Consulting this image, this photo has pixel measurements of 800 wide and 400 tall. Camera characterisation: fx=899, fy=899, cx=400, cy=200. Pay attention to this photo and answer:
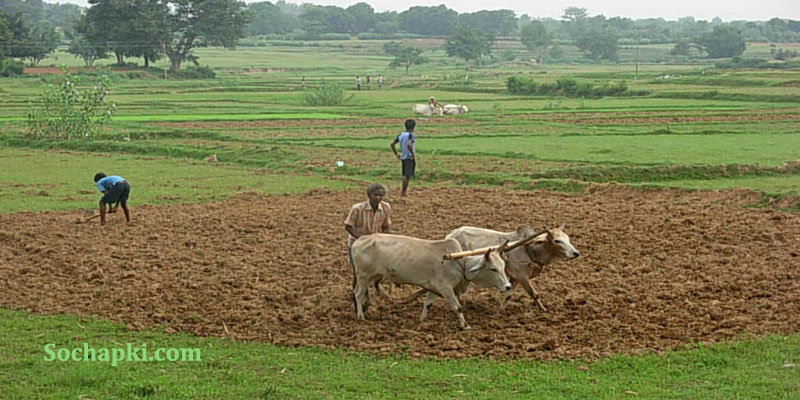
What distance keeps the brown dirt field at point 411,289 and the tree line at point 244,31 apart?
6174cm

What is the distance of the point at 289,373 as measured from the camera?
8195mm

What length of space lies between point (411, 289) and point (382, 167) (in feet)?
39.5

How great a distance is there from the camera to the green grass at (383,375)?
761 centimetres

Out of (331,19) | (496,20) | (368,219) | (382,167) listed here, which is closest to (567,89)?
(382,167)

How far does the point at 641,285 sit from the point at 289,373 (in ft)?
16.6

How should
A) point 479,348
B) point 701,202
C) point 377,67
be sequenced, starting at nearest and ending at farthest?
point 479,348, point 701,202, point 377,67

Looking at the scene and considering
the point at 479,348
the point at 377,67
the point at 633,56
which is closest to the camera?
the point at 479,348

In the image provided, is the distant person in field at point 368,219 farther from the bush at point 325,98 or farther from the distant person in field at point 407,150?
the bush at point 325,98

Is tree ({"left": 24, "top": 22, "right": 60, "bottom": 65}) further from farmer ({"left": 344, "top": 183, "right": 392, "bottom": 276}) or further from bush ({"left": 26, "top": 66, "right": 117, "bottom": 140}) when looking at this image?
farmer ({"left": 344, "top": 183, "right": 392, "bottom": 276})

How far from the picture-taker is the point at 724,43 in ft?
383

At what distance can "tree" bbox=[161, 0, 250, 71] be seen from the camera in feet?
273

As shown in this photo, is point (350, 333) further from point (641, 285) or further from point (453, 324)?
point (641, 285)

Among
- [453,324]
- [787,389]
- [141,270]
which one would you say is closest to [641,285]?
[453,324]

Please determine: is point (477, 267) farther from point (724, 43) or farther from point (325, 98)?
point (724, 43)
